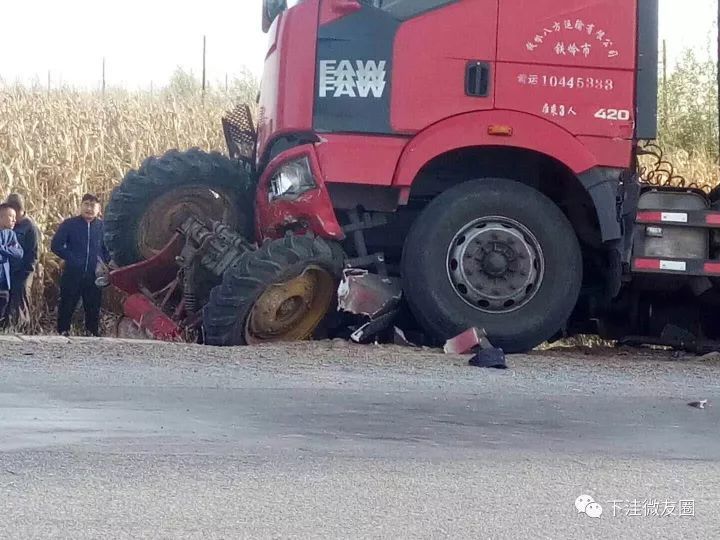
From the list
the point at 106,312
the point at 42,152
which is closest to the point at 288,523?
the point at 106,312

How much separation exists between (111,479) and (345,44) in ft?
16.4

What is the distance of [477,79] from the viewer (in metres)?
9.57

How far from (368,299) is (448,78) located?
5.63ft

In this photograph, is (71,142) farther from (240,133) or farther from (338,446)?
(338,446)

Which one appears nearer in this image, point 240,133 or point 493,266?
point 493,266

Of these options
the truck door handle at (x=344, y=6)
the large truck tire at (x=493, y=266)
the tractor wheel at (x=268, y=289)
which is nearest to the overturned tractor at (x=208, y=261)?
the tractor wheel at (x=268, y=289)

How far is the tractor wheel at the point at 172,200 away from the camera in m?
10.7

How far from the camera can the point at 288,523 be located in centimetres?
486

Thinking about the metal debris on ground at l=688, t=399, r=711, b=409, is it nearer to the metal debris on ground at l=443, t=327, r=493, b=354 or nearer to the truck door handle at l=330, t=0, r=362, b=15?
the metal debris on ground at l=443, t=327, r=493, b=354

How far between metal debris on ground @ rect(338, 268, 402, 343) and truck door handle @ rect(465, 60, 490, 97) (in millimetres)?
1511

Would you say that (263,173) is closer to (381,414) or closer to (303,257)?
(303,257)

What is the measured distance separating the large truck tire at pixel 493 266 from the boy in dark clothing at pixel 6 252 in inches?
191

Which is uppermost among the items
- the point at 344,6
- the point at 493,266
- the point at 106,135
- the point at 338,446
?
the point at 344,6

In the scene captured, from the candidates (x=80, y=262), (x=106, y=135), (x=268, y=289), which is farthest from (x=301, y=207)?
(x=106, y=135)
